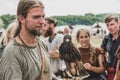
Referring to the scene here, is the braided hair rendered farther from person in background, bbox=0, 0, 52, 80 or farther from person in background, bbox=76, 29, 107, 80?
person in background, bbox=0, 0, 52, 80

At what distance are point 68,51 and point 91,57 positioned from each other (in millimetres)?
392

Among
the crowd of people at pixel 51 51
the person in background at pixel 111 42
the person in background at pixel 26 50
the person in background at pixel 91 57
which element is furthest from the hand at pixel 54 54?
the person in background at pixel 26 50

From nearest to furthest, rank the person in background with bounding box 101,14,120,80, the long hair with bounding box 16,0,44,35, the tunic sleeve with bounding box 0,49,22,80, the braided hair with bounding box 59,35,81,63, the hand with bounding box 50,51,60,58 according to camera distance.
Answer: the tunic sleeve with bounding box 0,49,22,80, the long hair with bounding box 16,0,44,35, the person in background with bounding box 101,14,120,80, the braided hair with bounding box 59,35,81,63, the hand with bounding box 50,51,60,58

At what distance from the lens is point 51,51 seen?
646 cm

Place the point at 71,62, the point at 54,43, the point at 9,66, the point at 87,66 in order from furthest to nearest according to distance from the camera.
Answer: the point at 54,43
the point at 71,62
the point at 87,66
the point at 9,66

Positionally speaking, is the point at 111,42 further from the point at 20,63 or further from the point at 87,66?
the point at 20,63

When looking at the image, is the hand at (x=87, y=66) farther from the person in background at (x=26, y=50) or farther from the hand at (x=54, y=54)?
the person in background at (x=26, y=50)

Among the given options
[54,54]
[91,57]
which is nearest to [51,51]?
[54,54]

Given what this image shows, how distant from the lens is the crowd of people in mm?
3234

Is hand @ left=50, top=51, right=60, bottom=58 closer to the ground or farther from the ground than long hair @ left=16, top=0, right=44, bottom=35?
closer to the ground

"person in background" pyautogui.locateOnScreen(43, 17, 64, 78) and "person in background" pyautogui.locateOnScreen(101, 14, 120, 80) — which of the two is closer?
"person in background" pyautogui.locateOnScreen(101, 14, 120, 80)

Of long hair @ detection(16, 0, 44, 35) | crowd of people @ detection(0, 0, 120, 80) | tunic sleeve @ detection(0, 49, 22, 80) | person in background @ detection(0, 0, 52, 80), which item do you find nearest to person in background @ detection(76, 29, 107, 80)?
crowd of people @ detection(0, 0, 120, 80)

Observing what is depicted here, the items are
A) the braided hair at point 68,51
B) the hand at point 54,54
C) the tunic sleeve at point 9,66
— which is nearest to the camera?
the tunic sleeve at point 9,66

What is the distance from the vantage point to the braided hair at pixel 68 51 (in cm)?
595
